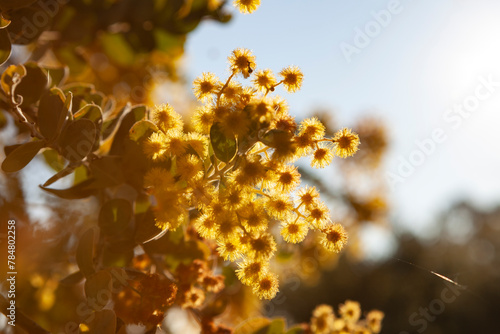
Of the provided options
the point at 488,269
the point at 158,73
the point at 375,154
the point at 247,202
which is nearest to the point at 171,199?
the point at 247,202

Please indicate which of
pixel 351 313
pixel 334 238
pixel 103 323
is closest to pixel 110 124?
pixel 103 323

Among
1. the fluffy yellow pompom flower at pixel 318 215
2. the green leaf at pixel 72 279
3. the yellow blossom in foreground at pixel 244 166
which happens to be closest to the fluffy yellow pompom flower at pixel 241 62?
the yellow blossom in foreground at pixel 244 166

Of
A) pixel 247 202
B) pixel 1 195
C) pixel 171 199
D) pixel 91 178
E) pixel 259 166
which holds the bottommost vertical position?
pixel 1 195

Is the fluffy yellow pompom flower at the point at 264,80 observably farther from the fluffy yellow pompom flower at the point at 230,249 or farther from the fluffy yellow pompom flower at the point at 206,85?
the fluffy yellow pompom flower at the point at 230,249

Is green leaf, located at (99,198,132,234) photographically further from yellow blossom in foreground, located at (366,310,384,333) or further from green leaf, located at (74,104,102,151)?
yellow blossom in foreground, located at (366,310,384,333)

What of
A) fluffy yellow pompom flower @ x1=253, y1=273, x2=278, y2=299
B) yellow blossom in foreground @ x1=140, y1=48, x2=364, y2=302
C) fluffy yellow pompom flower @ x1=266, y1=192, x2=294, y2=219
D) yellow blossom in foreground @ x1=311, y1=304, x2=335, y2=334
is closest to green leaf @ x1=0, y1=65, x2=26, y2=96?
yellow blossom in foreground @ x1=140, y1=48, x2=364, y2=302

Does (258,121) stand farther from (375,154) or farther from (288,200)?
(375,154)

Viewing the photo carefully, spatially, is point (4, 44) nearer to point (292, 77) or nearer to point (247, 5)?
point (247, 5)

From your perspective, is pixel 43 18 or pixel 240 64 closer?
pixel 240 64
